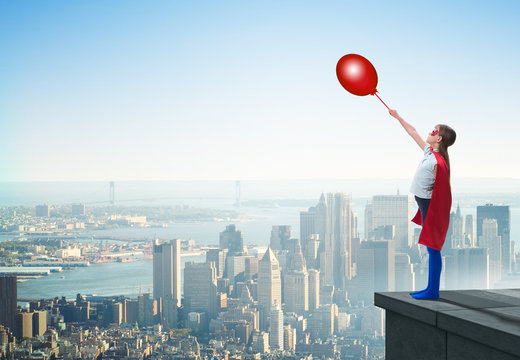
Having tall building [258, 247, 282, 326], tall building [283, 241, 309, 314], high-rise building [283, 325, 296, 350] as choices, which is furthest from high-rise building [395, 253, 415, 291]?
high-rise building [283, 325, 296, 350]

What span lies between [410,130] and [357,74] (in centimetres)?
37

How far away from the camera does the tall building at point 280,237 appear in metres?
26.8

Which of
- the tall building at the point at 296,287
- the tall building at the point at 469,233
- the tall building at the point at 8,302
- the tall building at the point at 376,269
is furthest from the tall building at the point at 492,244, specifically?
the tall building at the point at 8,302

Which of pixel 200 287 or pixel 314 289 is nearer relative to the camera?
pixel 200 287

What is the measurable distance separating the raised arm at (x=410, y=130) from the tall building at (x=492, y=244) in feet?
87.0

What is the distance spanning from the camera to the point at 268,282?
82.7ft

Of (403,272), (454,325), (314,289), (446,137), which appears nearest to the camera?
(454,325)

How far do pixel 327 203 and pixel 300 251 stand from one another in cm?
360

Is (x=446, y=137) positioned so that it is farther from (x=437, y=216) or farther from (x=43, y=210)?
(x=43, y=210)

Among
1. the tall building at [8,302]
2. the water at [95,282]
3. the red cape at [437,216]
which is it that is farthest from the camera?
the water at [95,282]

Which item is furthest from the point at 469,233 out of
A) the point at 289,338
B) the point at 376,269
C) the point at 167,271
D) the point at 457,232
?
the point at 167,271

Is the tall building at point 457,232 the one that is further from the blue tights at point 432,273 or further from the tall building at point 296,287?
the blue tights at point 432,273

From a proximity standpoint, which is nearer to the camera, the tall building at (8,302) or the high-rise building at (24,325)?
Answer: the high-rise building at (24,325)

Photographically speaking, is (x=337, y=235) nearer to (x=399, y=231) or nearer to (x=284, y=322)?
A: (x=399, y=231)
